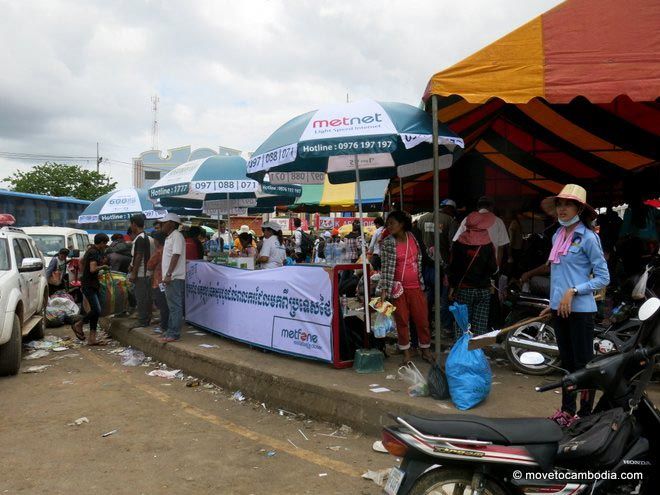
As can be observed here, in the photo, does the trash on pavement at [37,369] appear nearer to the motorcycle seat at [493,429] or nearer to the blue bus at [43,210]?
the motorcycle seat at [493,429]

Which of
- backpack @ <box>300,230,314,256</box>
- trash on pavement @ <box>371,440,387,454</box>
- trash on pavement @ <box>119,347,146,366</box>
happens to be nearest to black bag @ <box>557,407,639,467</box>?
trash on pavement @ <box>371,440,387,454</box>

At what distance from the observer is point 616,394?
267cm

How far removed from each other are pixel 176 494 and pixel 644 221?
6485 mm

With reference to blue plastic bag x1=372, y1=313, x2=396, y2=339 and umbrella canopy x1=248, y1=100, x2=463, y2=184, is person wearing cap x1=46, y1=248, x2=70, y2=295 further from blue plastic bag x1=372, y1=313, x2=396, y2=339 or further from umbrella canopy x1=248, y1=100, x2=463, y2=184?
blue plastic bag x1=372, y1=313, x2=396, y2=339

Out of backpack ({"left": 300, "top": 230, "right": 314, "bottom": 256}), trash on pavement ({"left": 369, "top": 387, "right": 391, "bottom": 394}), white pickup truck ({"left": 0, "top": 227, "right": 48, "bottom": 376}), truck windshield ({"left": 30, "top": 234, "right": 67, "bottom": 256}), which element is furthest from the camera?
backpack ({"left": 300, "top": 230, "right": 314, "bottom": 256})

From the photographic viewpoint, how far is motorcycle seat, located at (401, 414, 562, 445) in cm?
249

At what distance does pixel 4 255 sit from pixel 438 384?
6342mm

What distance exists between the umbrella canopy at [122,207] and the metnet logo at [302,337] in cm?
738

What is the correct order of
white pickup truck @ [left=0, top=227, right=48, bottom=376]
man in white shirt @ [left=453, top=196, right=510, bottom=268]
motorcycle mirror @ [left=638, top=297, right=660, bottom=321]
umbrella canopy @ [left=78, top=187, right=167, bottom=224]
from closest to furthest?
1. motorcycle mirror @ [left=638, top=297, right=660, bottom=321]
2. man in white shirt @ [left=453, top=196, right=510, bottom=268]
3. white pickup truck @ [left=0, top=227, right=48, bottom=376]
4. umbrella canopy @ [left=78, top=187, right=167, bottom=224]

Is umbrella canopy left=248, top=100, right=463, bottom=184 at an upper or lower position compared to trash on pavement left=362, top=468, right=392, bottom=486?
upper

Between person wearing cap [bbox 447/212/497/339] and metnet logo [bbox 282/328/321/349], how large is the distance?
1.69 metres

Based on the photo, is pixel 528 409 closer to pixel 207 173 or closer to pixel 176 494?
pixel 176 494

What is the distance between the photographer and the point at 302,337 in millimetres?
6266

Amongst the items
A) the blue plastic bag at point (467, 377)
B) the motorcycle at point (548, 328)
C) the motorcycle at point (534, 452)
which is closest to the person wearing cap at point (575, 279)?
the blue plastic bag at point (467, 377)
